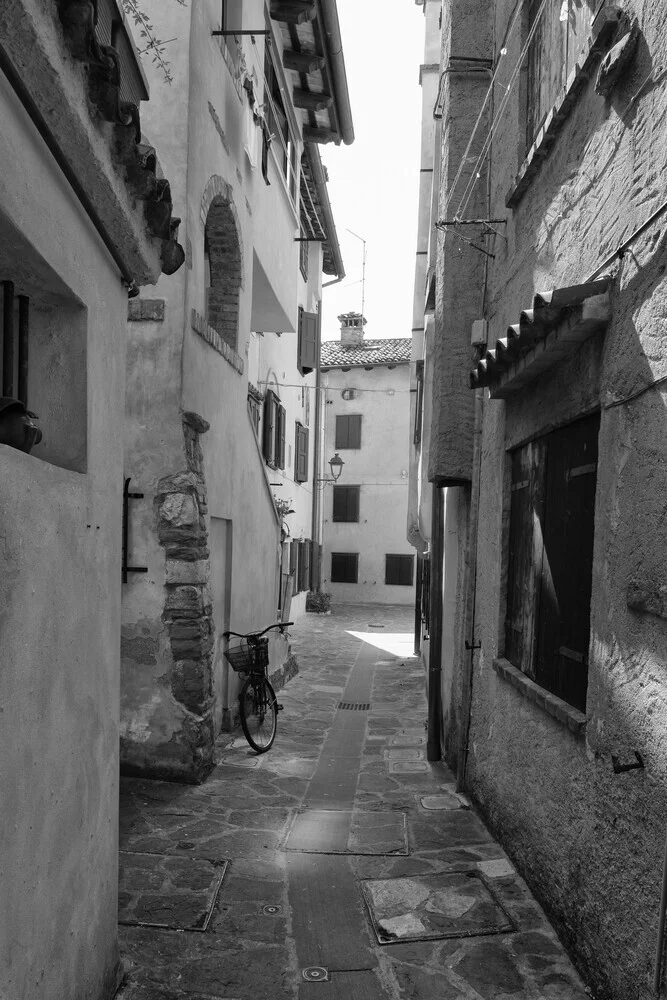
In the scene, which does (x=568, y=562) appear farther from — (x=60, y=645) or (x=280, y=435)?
(x=280, y=435)

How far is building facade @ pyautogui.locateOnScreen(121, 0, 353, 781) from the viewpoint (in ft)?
21.5

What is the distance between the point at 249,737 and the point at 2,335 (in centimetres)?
545

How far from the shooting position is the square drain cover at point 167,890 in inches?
163

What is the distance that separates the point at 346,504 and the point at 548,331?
2277 centimetres

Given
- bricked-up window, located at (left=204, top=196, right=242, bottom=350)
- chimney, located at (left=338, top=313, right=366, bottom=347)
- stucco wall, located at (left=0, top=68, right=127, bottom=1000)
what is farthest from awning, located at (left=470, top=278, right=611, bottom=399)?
chimney, located at (left=338, top=313, right=366, bottom=347)

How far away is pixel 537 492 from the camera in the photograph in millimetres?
4688

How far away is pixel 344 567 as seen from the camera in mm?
26188

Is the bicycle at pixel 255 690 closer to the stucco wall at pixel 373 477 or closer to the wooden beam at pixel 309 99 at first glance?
the wooden beam at pixel 309 99

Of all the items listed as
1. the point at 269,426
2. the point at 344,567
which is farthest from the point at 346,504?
the point at 269,426

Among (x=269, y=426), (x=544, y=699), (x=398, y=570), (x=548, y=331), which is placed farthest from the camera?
(x=398, y=570)

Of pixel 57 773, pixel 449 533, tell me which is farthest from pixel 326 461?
pixel 57 773

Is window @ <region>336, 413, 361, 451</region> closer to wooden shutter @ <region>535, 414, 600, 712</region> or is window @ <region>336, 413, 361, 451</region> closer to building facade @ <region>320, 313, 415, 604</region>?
building facade @ <region>320, 313, 415, 604</region>

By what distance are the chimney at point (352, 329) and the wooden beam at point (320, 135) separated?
14.0m

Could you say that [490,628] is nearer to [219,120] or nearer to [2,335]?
[2,335]
